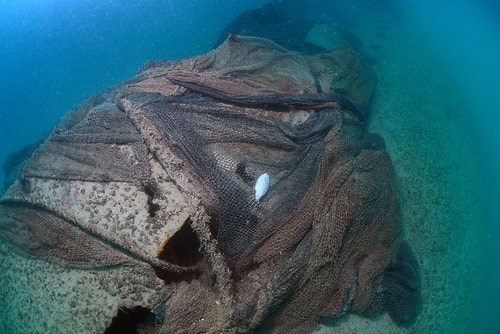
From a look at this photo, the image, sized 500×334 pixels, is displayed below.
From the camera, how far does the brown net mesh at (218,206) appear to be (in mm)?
2611

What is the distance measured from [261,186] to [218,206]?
1.59 feet

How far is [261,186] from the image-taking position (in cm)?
296

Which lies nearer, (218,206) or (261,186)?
(218,206)

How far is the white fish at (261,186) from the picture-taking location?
2898 mm

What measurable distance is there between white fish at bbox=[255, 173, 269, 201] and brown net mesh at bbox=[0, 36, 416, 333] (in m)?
0.04

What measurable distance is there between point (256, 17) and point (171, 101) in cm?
568

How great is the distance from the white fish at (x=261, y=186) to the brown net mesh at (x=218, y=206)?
0.13ft

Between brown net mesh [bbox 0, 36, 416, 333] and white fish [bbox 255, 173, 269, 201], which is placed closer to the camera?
brown net mesh [bbox 0, 36, 416, 333]

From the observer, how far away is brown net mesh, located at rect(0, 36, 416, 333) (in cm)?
261

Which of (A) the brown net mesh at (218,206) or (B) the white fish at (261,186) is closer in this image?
(A) the brown net mesh at (218,206)

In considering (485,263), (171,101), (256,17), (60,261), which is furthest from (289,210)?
(256,17)

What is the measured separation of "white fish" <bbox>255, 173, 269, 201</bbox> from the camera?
2.90m

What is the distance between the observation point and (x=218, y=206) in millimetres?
2662

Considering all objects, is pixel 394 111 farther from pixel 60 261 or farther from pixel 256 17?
pixel 60 261
